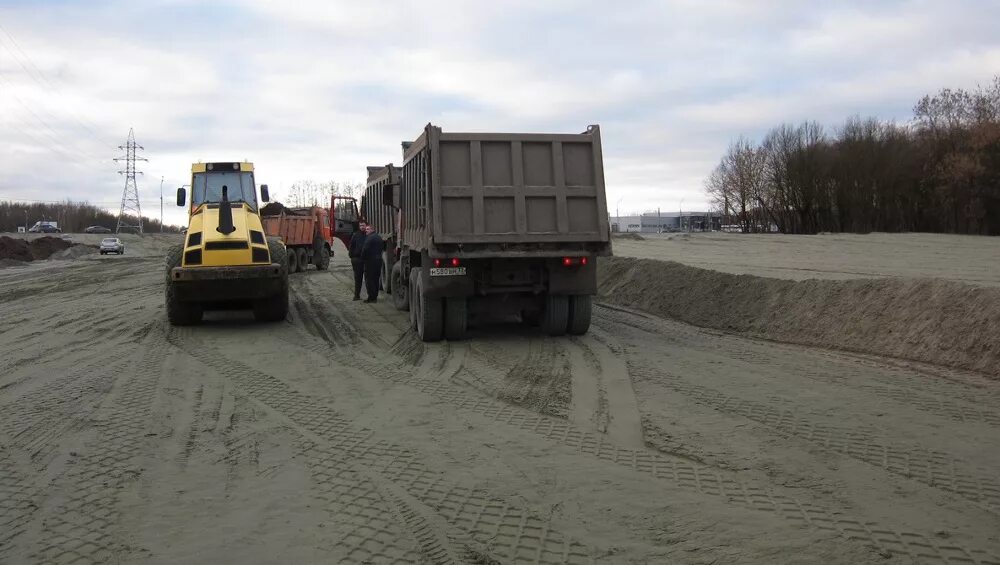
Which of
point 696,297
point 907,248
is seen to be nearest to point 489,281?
point 696,297

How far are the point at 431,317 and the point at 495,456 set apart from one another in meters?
5.55

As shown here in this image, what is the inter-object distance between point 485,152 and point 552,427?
548 centimetres

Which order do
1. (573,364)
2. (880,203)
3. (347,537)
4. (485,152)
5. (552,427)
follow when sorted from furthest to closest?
(880,203) < (485,152) < (573,364) < (552,427) < (347,537)

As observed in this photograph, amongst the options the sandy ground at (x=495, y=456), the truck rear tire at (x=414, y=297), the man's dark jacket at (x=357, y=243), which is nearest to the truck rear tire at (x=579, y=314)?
the sandy ground at (x=495, y=456)

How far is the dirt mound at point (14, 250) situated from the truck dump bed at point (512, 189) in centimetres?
3836

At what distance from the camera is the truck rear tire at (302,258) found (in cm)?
2972

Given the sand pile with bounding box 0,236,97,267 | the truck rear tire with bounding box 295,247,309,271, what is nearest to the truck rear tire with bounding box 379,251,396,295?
the truck rear tire with bounding box 295,247,309,271

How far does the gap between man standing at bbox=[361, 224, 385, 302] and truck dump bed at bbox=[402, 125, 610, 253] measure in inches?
223

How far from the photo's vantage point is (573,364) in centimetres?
971

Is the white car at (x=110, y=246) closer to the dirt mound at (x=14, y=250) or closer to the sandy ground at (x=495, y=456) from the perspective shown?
the dirt mound at (x=14, y=250)

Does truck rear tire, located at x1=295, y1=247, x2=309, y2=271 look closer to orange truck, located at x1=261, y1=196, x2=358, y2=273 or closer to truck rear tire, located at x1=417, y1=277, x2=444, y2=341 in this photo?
orange truck, located at x1=261, y1=196, x2=358, y2=273

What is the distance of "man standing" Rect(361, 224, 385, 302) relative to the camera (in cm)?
1689

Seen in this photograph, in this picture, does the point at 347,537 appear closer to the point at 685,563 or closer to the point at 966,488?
the point at 685,563

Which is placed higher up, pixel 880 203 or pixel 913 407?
pixel 880 203
